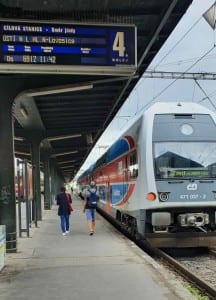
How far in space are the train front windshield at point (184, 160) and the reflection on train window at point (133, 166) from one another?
41.3 inches

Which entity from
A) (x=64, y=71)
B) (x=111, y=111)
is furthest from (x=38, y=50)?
(x=111, y=111)

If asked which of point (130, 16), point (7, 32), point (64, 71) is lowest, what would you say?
point (64, 71)

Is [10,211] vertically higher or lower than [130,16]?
lower

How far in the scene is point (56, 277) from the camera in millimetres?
8438

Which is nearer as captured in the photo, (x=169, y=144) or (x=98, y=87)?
(x=169, y=144)

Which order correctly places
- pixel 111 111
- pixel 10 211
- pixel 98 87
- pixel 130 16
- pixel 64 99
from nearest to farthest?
pixel 130 16 < pixel 10 211 < pixel 98 87 < pixel 64 99 < pixel 111 111

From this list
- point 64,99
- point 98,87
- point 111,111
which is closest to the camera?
point 98,87

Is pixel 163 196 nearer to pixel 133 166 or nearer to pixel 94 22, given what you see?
pixel 133 166

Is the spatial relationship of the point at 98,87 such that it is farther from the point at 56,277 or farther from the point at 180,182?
the point at 56,277

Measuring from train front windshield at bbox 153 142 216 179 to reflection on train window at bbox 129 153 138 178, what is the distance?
3.44 ft

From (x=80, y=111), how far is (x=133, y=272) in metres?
13.0

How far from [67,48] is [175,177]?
173 inches

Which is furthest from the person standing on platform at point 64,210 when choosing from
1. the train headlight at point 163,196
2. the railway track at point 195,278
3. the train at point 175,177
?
the train headlight at point 163,196

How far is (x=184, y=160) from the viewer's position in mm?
12008
